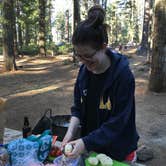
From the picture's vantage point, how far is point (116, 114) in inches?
67.4

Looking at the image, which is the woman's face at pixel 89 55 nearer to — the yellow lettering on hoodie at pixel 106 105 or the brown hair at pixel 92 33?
the brown hair at pixel 92 33

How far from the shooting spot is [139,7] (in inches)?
2013

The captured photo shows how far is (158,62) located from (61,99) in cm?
272

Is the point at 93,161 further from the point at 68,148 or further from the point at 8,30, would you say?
the point at 8,30

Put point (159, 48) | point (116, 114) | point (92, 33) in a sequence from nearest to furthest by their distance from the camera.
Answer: point (92, 33) → point (116, 114) → point (159, 48)

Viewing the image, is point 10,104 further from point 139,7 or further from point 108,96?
point 139,7

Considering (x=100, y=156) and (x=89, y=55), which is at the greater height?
(x=89, y=55)

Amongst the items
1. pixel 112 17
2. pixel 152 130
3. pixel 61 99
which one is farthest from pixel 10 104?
pixel 112 17

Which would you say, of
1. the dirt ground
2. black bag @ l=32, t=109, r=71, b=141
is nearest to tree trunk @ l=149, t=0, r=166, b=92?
the dirt ground

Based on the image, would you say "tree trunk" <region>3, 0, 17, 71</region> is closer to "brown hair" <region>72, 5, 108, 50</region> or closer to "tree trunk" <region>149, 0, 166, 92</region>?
"tree trunk" <region>149, 0, 166, 92</region>

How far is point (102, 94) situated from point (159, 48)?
6.07 metres

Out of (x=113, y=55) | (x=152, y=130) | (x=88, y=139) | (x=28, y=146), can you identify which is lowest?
(x=152, y=130)

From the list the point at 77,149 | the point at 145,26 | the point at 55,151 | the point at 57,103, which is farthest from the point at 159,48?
the point at 145,26

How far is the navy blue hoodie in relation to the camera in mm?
1687
